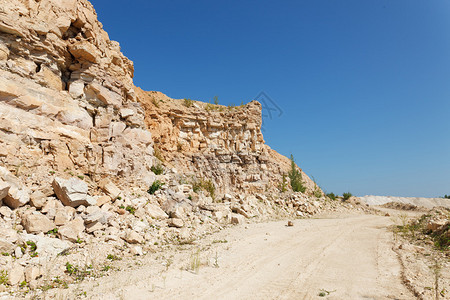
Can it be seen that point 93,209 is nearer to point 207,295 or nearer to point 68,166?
point 68,166

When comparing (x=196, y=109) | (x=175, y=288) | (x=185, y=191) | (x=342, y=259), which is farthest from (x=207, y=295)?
(x=196, y=109)

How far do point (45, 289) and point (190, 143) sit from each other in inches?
560

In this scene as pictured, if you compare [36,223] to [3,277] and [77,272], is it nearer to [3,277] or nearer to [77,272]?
[3,277]

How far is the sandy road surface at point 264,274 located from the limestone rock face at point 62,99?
4.15 meters

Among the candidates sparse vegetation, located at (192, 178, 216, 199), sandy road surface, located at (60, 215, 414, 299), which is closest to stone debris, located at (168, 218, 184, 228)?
sandy road surface, located at (60, 215, 414, 299)

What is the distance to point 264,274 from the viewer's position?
5.53 m

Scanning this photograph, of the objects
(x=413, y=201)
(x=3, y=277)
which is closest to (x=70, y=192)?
(x=3, y=277)

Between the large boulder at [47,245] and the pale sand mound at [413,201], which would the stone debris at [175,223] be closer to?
the large boulder at [47,245]

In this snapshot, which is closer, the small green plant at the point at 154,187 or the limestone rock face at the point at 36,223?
the limestone rock face at the point at 36,223

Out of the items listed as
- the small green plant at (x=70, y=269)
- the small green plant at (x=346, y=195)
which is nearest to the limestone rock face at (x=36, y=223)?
the small green plant at (x=70, y=269)

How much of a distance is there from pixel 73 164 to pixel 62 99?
2.63m

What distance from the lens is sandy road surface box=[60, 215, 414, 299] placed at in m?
4.43

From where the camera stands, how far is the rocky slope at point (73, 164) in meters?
5.40

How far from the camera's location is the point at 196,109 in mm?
18266
